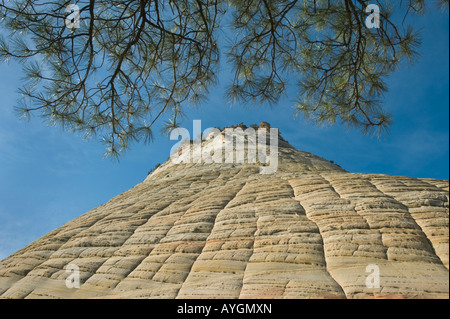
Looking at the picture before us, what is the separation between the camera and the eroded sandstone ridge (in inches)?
82.0

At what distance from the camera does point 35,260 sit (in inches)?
123

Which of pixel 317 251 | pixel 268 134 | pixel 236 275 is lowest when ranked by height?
pixel 236 275

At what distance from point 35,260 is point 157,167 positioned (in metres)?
5.39

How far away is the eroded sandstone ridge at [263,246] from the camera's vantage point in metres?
2.08

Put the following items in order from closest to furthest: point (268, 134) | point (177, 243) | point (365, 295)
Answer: point (365, 295) < point (177, 243) < point (268, 134)

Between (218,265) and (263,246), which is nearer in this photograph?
(218,265)

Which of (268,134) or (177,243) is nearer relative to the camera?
(177,243)

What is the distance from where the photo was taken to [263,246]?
2.54 m

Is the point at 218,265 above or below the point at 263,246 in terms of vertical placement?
below
